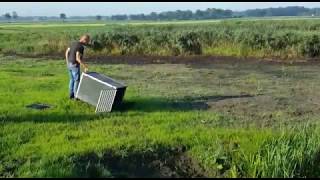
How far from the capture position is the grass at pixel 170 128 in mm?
7633

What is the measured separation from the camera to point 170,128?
1011 cm

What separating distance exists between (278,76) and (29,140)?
43.0 ft

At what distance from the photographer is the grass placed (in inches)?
301

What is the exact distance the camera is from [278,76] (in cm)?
2002

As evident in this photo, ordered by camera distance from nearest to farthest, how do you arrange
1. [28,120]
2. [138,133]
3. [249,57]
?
[138,133] < [28,120] < [249,57]

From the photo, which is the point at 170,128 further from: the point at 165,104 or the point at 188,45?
the point at 188,45

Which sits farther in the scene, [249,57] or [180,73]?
[249,57]

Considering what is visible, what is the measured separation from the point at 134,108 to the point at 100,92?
930 millimetres

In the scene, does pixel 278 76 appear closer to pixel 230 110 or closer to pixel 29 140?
pixel 230 110

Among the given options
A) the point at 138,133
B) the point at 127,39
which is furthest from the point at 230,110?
the point at 127,39

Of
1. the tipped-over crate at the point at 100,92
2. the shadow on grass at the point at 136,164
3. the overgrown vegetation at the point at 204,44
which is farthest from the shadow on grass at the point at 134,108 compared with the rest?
the overgrown vegetation at the point at 204,44

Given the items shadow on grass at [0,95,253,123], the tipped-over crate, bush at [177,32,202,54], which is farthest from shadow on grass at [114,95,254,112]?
bush at [177,32,202,54]

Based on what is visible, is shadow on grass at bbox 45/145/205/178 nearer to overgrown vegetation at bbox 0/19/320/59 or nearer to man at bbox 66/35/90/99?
man at bbox 66/35/90/99

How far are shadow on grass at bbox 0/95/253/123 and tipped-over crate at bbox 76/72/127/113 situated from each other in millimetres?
251
